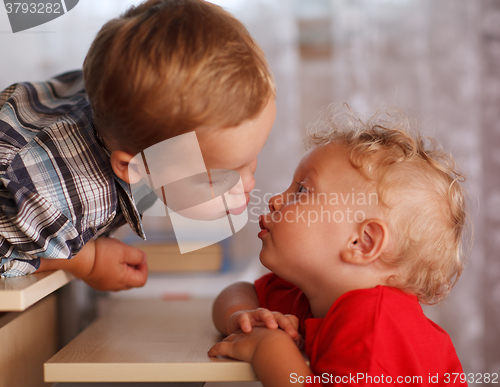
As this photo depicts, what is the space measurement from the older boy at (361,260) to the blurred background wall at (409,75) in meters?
0.48

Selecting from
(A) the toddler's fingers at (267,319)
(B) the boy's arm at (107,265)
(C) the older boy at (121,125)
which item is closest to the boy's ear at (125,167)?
(C) the older boy at (121,125)

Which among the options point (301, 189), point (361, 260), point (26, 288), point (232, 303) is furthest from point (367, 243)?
point (26, 288)

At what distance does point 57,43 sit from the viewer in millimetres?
1145

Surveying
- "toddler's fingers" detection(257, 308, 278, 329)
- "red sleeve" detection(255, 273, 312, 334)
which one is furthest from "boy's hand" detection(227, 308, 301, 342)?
"red sleeve" detection(255, 273, 312, 334)

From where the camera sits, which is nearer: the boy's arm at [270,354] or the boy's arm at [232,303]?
the boy's arm at [270,354]

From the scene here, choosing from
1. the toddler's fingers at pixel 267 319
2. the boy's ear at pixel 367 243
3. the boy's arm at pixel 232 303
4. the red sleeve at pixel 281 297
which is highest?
the boy's ear at pixel 367 243

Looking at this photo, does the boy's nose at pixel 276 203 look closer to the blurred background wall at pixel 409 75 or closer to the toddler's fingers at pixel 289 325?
the toddler's fingers at pixel 289 325

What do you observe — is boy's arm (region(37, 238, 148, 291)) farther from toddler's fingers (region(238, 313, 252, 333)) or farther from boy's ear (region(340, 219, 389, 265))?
boy's ear (region(340, 219, 389, 265))

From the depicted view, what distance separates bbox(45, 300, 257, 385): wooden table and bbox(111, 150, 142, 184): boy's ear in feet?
0.82

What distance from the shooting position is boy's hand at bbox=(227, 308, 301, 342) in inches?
22.5

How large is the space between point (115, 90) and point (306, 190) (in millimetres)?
326

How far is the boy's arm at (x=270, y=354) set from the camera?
50cm

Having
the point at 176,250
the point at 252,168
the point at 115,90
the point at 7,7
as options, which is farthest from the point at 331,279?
the point at 7,7

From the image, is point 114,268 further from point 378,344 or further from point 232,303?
point 378,344
